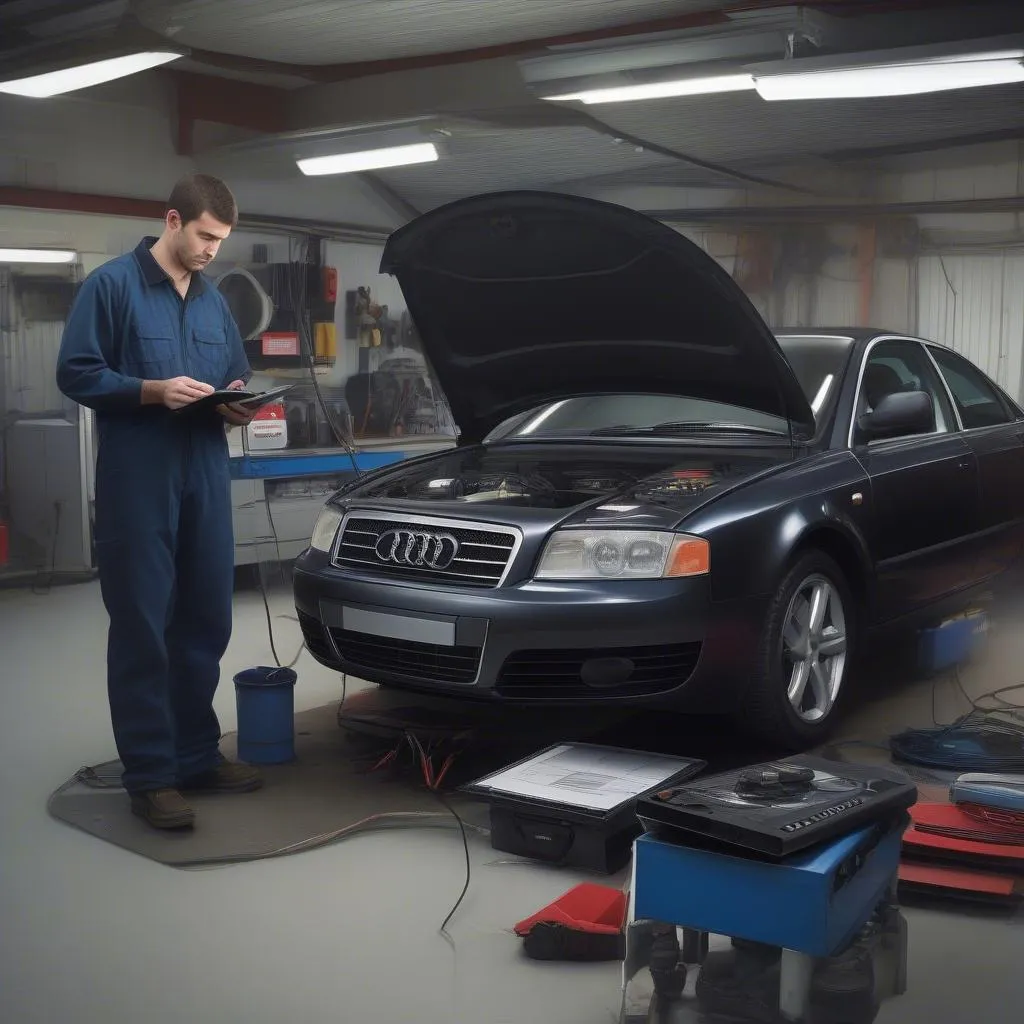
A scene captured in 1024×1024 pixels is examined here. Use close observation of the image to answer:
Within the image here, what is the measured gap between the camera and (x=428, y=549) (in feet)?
9.77

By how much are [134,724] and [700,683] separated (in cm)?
128

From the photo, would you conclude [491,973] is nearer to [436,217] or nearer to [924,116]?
[436,217]

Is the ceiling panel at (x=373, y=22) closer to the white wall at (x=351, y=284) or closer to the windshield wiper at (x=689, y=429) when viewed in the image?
the white wall at (x=351, y=284)

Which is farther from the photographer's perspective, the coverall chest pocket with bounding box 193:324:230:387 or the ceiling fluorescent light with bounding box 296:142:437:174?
the ceiling fluorescent light with bounding box 296:142:437:174

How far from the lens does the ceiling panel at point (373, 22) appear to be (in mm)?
4539

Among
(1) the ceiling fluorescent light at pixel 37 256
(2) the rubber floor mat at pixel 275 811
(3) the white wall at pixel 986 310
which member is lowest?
(2) the rubber floor mat at pixel 275 811

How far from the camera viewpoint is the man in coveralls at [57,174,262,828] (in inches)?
106

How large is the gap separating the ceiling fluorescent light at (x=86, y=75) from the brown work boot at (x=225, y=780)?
2867 millimetres

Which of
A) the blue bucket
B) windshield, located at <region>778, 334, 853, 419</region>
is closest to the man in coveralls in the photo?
the blue bucket

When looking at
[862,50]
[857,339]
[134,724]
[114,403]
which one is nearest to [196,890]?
[134,724]

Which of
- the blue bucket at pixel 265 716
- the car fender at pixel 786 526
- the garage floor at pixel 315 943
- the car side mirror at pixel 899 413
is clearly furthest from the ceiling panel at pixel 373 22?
the garage floor at pixel 315 943

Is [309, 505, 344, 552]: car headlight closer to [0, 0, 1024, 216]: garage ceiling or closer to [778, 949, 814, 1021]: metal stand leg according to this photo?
[778, 949, 814, 1021]: metal stand leg

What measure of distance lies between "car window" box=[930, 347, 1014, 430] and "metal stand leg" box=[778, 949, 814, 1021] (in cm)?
246

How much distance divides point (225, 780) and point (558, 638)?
35.7 inches
